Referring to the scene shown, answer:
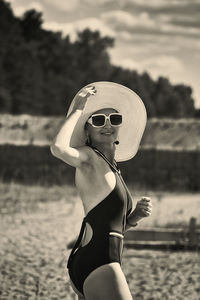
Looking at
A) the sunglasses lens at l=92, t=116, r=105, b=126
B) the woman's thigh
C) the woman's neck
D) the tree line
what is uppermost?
the sunglasses lens at l=92, t=116, r=105, b=126

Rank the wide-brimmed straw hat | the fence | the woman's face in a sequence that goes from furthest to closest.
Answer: the fence < the wide-brimmed straw hat < the woman's face

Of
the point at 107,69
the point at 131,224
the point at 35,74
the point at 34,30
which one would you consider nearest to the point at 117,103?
the point at 131,224

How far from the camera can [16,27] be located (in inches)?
2399

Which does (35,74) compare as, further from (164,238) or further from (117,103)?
(117,103)

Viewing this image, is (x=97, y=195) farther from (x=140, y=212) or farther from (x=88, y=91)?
(x=88, y=91)

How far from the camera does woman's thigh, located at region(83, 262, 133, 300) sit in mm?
3287

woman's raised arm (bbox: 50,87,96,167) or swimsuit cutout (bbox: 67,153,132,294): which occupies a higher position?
woman's raised arm (bbox: 50,87,96,167)

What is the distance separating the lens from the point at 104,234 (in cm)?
338

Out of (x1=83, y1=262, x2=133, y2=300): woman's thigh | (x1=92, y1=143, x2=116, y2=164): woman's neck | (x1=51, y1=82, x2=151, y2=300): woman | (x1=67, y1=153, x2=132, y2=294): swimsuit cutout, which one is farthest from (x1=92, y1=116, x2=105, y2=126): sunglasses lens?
(x1=83, y1=262, x2=133, y2=300): woman's thigh

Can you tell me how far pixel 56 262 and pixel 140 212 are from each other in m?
5.74

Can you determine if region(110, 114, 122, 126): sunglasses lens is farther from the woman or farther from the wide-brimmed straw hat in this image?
the wide-brimmed straw hat

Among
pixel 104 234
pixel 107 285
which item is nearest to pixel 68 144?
pixel 104 234

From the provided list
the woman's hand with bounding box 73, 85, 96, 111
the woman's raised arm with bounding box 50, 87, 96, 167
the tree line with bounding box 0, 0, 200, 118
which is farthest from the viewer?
the tree line with bounding box 0, 0, 200, 118

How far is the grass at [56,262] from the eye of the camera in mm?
7590
